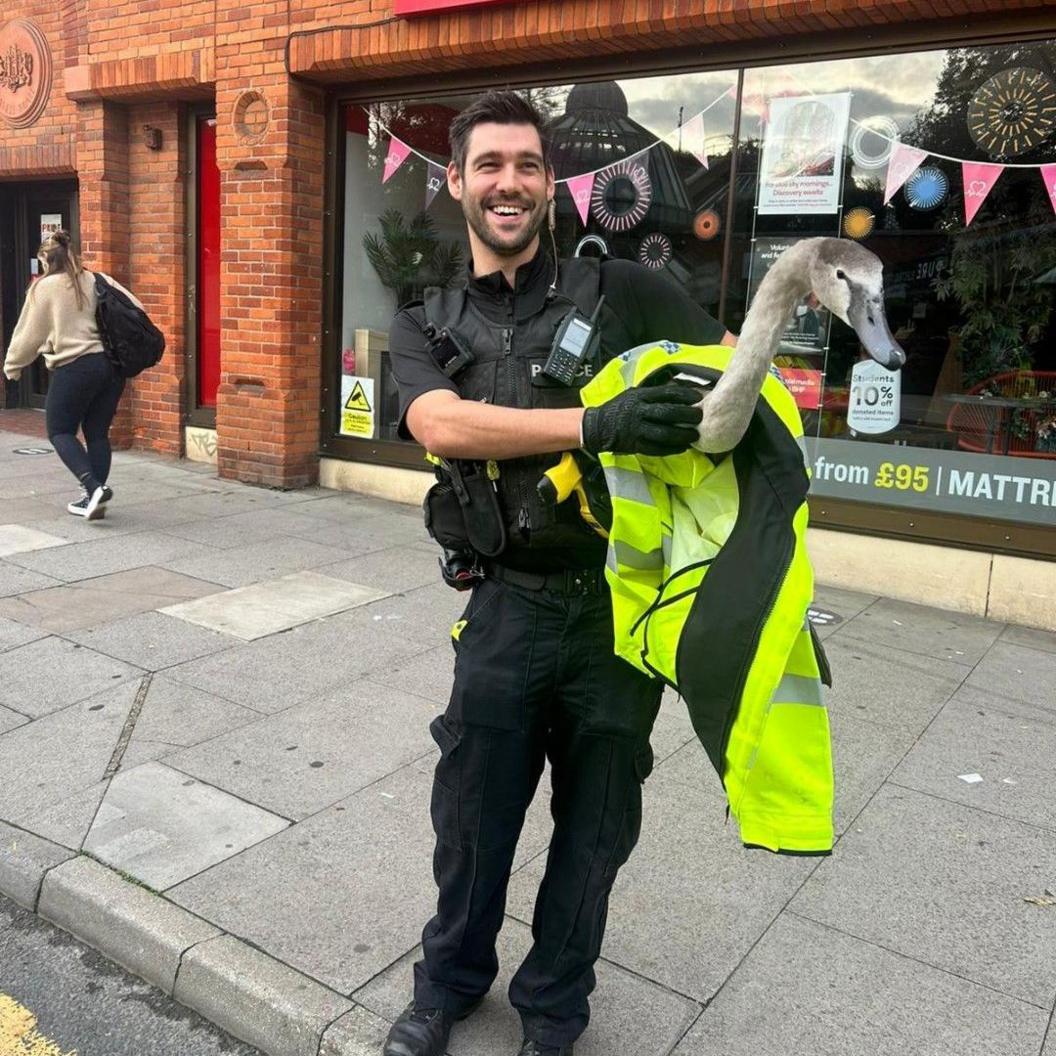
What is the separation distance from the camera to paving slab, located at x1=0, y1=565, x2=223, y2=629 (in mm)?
5234

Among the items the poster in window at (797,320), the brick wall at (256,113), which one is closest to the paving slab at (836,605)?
the poster in window at (797,320)

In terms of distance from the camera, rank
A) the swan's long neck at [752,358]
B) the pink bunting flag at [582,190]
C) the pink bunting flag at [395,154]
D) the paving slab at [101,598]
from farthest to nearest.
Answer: the pink bunting flag at [395,154]
the pink bunting flag at [582,190]
the paving slab at [101,598]
the swan's long neck at [752,358]

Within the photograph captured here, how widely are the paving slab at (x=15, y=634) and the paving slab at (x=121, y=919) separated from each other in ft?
6.84

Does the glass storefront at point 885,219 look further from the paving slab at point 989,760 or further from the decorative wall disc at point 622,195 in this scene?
the paving slab at point 989,760

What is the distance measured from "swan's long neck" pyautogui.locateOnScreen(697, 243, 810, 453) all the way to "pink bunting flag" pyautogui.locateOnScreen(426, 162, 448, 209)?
21.6 feet

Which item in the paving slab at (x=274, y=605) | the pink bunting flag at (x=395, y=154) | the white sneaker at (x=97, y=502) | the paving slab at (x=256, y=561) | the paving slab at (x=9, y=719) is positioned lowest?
the paving slab at (x=9, y=719)

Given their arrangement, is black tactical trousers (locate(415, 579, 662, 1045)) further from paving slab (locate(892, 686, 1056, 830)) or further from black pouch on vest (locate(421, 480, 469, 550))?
paving slab (locate(892, 686, 1056, 830))

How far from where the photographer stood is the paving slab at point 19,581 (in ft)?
18.5

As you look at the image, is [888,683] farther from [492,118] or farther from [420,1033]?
[492,118]

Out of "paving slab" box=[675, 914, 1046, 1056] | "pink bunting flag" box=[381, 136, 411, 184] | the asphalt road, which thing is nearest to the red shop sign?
"pink bunting flag" box=[381, 136, 411, 184]

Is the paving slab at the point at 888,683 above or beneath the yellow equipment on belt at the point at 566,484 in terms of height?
beneath

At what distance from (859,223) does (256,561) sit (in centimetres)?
426

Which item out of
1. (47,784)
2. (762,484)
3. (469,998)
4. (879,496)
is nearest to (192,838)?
(47,784)

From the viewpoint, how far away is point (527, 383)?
86.7 inches
